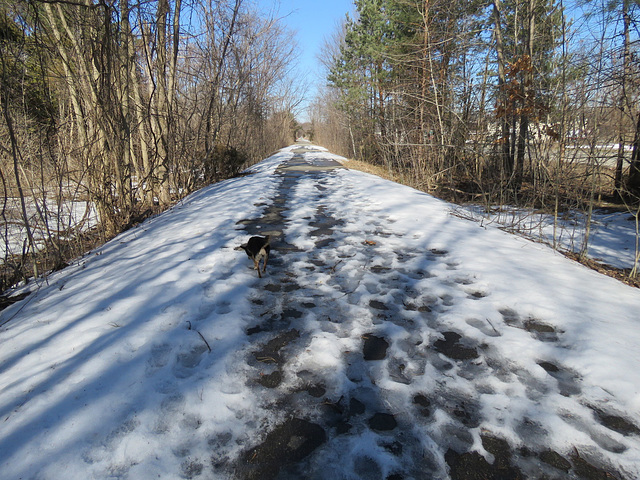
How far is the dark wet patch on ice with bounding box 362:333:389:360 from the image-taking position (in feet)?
6.43

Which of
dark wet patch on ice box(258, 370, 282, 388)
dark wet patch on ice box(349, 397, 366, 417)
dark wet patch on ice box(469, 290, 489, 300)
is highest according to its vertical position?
dark wet patch on ice box(258, 370, 282, 388)

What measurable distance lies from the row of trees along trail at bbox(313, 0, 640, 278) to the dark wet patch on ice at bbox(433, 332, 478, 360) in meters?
2.43

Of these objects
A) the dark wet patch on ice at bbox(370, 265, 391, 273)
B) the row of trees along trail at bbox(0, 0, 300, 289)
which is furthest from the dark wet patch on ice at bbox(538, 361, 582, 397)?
the row of trees along trail at bbox(0, 0, 300, 289)

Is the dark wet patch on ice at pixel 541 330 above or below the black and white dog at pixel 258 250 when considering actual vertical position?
below

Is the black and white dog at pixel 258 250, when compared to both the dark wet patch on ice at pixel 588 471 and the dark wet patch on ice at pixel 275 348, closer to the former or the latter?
the dark wet patch on ice at pixel 275 348

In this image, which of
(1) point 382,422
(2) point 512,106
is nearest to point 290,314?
(1) point 382,422

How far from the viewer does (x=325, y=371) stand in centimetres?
184

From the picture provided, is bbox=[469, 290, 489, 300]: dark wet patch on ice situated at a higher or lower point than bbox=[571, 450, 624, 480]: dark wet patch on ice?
higher

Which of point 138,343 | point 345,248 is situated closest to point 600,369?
point 345,248

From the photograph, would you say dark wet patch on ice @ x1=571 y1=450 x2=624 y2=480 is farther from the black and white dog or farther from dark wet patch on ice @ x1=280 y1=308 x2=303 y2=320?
the black and white dog

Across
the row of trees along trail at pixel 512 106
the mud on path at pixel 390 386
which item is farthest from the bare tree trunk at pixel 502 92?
the mud on path at pixel 390 386

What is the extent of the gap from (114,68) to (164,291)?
12.8 ft

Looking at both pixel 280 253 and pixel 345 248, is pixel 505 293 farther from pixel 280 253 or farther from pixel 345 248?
pixel 280 253

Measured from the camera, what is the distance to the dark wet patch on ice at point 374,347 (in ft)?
6.43
